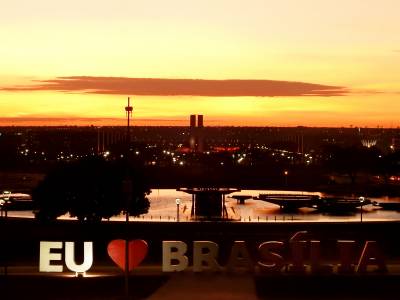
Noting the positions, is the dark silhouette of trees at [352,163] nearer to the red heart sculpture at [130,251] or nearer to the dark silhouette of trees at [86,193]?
the dark silhouette of trees at [86,193]

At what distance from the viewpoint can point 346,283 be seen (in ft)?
145

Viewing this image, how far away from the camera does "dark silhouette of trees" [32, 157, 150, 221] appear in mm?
72312

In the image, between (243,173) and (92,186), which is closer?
(92,186)

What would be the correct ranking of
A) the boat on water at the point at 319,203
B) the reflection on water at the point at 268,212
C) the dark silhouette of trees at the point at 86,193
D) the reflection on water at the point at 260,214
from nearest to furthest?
the dark silhouette of trees at the point at 86,193 → the reflection on water at the point at 260,214 → the reflection on water at the point at 268,212 → the boat on water at the point at 319,203

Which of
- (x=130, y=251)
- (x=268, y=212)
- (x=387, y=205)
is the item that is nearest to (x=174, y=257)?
(x=130, y=251)

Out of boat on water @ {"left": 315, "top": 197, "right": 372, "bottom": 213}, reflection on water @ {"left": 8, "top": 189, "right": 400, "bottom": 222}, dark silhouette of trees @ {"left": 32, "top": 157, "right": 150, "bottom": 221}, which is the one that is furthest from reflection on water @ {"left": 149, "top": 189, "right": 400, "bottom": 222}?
dark silhouette of trees @ {"left": 32, "top": 157, "right": 150, "bottom": 221}

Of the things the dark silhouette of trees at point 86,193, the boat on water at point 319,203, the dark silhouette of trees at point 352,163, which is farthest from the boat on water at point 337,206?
the dark silhouette of trees at point 352,163

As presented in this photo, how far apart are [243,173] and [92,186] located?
327 feet

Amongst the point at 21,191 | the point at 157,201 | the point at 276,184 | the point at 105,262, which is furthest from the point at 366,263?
the point at 276,184

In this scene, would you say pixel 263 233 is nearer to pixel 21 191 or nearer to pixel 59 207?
pixel 59 207

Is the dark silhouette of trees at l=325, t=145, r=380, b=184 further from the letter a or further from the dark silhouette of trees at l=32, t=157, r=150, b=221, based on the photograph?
the letter a

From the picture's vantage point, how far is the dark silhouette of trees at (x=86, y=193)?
72.3 metres

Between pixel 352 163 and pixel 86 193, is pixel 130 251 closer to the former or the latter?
pixel 86 193

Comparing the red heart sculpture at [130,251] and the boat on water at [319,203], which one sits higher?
the red heart sculpture at [130,251]
